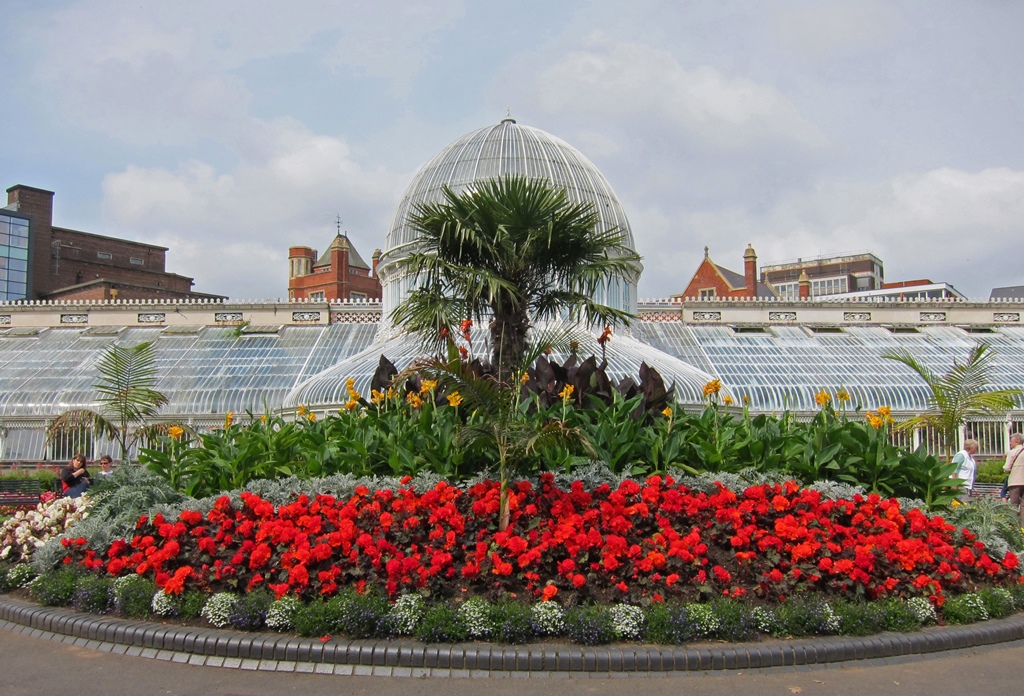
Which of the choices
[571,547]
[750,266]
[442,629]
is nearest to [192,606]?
[442,629]

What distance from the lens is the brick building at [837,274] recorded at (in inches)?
3497

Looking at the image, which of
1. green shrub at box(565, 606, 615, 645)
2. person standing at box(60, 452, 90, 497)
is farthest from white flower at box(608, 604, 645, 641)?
person standing at box(60, 452, 90, 497)

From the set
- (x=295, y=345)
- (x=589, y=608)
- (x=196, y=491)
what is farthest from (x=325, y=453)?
(x=295, y=345)

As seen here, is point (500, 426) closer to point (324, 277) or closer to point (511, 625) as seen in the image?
point (511, 625)

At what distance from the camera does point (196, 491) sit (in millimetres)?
10500

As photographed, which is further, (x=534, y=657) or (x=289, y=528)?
(x=289, y=528)

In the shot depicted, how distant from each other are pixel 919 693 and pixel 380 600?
13.8 ft

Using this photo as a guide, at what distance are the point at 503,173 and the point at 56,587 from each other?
1653cm

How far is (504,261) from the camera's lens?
10.9 m

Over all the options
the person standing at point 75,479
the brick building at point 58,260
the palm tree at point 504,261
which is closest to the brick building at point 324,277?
the brick building at point 58,260

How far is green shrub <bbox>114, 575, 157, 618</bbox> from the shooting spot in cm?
781

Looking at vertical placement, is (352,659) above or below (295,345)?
below

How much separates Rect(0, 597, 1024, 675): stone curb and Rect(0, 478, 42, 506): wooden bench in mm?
11234

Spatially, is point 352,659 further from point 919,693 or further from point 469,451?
point 919,693
